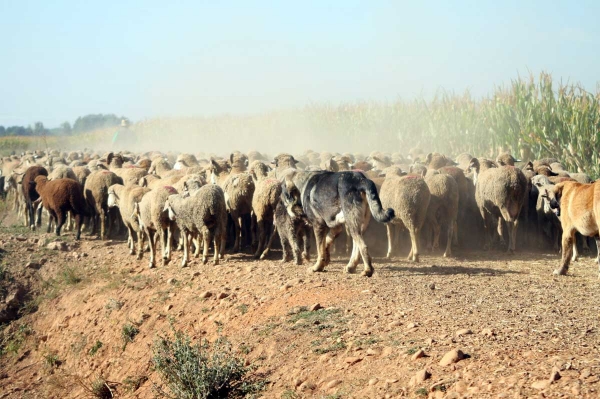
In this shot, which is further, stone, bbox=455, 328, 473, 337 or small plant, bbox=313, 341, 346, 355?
small plant, bbox=313, 341, 346, 355

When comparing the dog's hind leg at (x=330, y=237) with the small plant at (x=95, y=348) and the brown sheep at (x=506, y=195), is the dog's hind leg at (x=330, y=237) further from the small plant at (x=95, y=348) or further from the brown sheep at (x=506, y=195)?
the brown sheep at (x=506, y=195)

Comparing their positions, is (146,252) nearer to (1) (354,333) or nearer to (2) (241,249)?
(2) (241,249)

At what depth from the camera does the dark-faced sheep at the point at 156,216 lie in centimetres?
1357

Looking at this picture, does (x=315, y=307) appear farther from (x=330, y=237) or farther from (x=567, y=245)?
(x=567, y=245)

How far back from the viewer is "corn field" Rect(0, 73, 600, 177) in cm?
2261

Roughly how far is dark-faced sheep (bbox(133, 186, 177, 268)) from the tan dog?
677 cm

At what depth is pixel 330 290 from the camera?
9.52 m

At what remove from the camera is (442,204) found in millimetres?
13422

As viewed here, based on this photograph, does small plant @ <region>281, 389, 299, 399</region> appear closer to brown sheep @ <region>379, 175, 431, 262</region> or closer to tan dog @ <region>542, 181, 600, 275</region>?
tan dog @ <region>542, 181, 600, 275</region>

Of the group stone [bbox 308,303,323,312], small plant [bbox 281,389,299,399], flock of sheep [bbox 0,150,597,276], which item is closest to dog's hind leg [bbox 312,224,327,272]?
flock of sheep [bbox 0,150,597,276]

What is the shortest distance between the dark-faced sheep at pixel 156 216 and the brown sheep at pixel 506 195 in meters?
5.92

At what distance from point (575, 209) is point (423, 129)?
2487 cm

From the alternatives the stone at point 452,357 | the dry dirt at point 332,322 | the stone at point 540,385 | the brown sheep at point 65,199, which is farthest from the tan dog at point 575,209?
the brown sheep at point 65,199

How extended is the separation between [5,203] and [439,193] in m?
16.9
